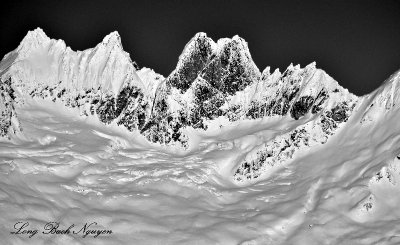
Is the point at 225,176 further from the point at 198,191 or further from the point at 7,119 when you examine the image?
the point at 7,119

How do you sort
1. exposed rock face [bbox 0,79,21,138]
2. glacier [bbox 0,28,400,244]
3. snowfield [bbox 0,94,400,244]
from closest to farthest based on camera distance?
snowfield [bbox 0,94,400,244] → glacier [bbox 0,28,400,244] → exposed rock face [bbox 0,79,21,138]

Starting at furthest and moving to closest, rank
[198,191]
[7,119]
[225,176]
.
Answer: [7,119], [225,176], [198,191]

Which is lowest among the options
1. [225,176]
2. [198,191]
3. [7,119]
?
[198,191]

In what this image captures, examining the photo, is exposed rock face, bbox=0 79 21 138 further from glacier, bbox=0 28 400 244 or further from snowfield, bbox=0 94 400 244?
snowfield, bbox=0 94 400 244

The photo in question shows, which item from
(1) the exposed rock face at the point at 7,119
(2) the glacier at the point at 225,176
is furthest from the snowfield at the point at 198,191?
(1) the exposed rock face at the point at 7,119

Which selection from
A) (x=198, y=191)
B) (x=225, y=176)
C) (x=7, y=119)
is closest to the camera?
(x=198, y=191)

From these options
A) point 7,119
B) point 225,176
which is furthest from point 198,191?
point 7,119

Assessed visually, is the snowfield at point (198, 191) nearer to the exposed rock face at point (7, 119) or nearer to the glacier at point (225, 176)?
the glacier at point (225, 176)

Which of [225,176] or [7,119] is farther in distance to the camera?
[7,119]

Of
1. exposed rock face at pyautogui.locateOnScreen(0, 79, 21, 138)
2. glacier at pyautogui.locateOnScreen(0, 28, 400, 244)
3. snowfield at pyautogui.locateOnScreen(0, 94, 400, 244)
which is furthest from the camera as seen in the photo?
exposed rock face at pyautogui.locateOnScreen(0, 79, 21, 138)

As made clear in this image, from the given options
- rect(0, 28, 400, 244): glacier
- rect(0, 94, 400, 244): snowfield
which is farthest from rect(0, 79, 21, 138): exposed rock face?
rect(0, 94, 400, 244): snowfield

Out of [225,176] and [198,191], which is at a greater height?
[225,176]

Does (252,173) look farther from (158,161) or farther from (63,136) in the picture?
(63,136)
